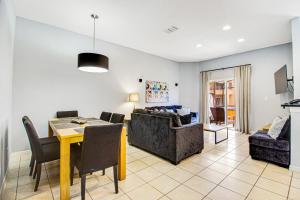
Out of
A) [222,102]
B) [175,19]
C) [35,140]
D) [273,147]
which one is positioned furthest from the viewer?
[222,102]

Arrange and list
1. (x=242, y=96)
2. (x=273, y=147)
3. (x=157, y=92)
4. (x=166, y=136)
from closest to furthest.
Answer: (x=273, y=147)
(x=166, y=136)
(x=242, y=96)
(x=157, y=92)

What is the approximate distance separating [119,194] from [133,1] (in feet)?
9.85

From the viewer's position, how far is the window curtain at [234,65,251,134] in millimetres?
5051

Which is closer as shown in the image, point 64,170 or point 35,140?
point 64,170

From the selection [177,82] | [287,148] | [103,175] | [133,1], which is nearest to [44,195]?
[103,175]

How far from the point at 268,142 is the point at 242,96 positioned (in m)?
2.80

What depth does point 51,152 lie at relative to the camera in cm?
201

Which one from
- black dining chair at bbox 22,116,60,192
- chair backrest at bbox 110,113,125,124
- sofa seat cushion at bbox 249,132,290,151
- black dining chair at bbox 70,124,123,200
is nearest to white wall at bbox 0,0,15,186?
black dining chair at bbox 22,116,60,192

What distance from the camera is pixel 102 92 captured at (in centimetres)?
432

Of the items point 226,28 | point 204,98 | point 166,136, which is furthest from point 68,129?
point 204,98

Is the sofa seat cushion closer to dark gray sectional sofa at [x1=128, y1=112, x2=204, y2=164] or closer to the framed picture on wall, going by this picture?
dark gray sectional sofa at [x1=128, y1=112, x2=204, y2=164]

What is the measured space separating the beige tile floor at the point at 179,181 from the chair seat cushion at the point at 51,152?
1.31 ft

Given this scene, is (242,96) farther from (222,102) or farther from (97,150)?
(97,150)

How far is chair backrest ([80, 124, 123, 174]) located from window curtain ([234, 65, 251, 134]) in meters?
4.91
